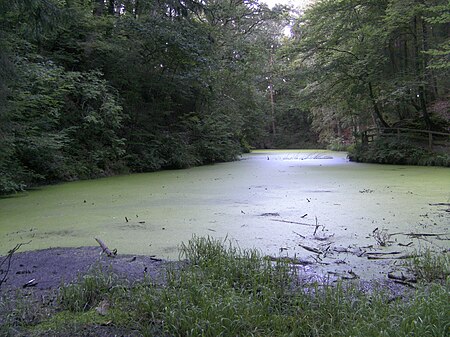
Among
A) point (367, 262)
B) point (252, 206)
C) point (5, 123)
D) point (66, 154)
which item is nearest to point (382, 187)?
point (252, 206)

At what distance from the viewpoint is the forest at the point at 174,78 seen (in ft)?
Result: 20.4

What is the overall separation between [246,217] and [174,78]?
22.8ft

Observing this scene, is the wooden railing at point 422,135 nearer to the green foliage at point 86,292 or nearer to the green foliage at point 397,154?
the green foliage at point 397,154

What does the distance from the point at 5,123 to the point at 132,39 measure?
4.41 metres

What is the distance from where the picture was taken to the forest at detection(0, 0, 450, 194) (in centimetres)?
623

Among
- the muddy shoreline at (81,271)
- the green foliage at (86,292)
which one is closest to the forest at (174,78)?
the muddy shoreline at (81,271)

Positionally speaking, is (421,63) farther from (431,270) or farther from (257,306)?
(257,306)

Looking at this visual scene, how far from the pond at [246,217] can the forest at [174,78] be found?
1.28 m

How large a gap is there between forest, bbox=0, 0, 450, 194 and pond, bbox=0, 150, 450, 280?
1.28 m

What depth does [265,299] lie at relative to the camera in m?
1.65

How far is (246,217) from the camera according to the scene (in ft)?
12.1

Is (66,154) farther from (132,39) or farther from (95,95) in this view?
(132,39)

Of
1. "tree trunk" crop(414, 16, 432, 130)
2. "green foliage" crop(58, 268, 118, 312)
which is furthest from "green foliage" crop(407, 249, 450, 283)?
"tree trunk" crop(414, 16, 432, 130)

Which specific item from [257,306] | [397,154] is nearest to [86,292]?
[257,306]
